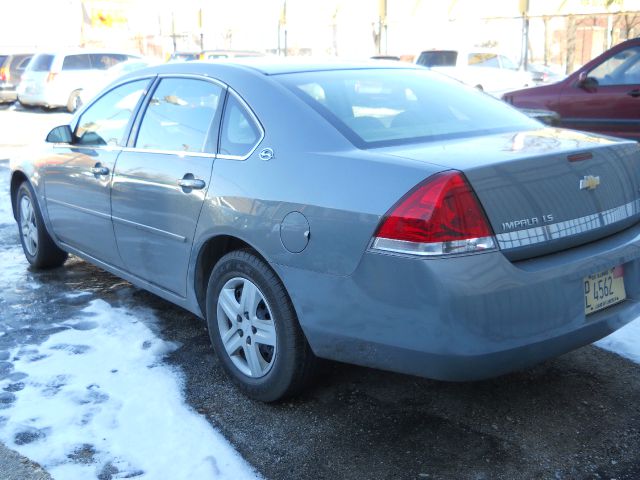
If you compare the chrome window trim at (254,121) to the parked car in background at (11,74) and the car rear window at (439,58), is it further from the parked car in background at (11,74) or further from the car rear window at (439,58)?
the parked car in background at (11,74)

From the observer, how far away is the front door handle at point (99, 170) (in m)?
4.44

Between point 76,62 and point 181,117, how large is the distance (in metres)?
18.1

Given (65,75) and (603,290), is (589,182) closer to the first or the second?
(603,290)

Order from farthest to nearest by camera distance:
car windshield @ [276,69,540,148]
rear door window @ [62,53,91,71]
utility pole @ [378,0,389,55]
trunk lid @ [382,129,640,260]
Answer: utility pole @ [378,0,389,55], rear door window @ [62,53,91,71], car windshield @ [276,69,540,148], trunk lid @ [382,129,640,260]

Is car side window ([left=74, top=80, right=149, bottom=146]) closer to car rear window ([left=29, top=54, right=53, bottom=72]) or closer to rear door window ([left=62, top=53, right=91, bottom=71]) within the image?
rear door window ([left=62, top=53, right=91, bottom=71])

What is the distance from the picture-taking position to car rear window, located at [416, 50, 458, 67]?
2105 cm

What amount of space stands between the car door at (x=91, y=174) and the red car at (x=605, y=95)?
5688 mm

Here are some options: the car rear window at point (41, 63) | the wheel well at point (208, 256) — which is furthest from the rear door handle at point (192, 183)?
the car rear window at point (41, 63)

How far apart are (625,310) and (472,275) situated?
2.98ft

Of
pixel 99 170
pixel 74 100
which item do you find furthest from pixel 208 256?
pixel 74 100

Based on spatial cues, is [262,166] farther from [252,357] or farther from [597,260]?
[597,260]

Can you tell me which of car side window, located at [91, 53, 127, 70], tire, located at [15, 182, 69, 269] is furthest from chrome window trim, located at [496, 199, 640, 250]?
car side window, located at [91, 53, 127, 70]

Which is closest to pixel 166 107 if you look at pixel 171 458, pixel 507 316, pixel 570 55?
pixel 171 458

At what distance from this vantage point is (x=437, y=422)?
3291 mm
